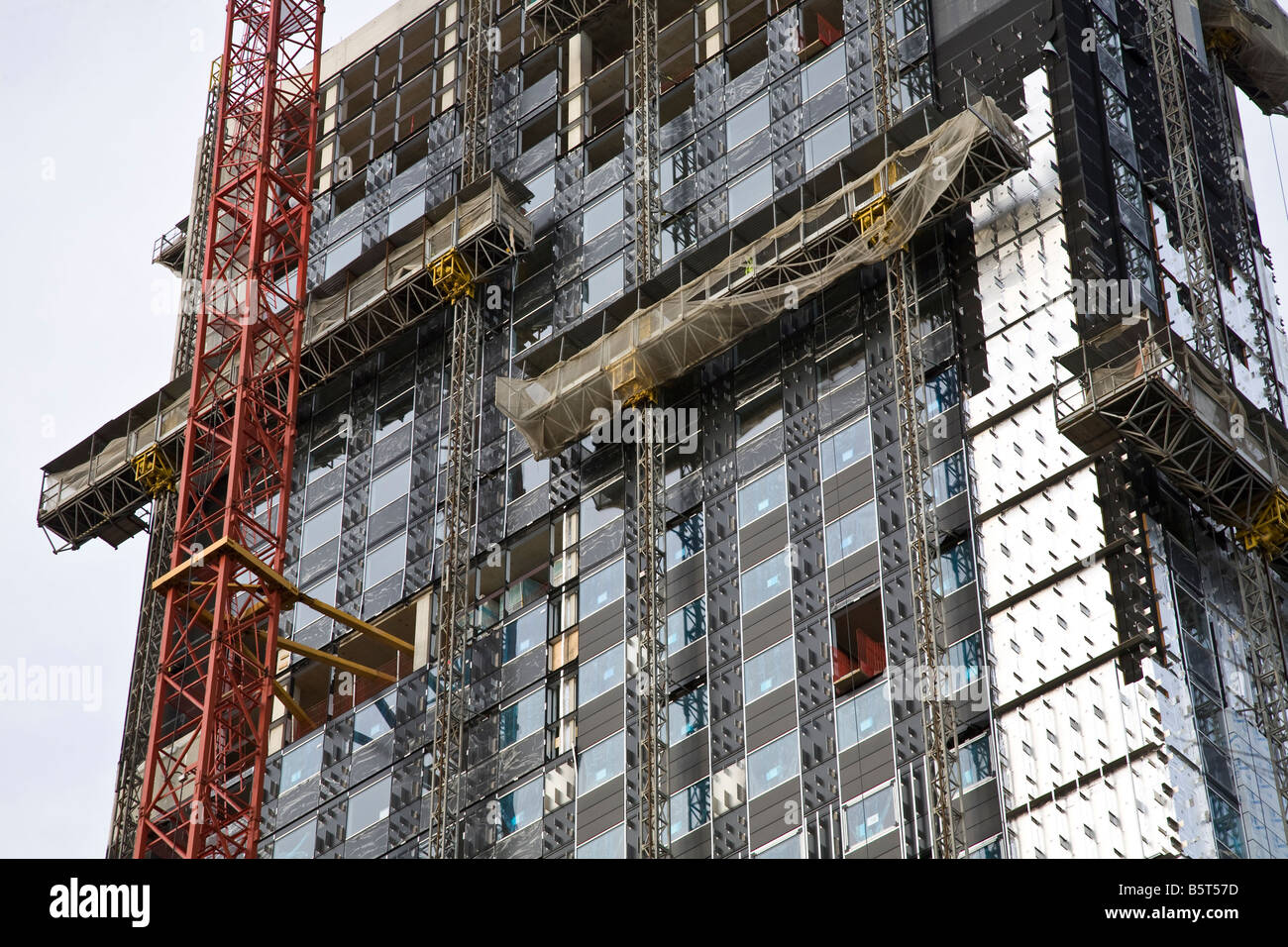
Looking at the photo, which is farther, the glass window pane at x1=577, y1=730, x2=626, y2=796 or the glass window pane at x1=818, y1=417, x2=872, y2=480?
the glass window pane at x1=577, y1=730, x2=626, y2=796

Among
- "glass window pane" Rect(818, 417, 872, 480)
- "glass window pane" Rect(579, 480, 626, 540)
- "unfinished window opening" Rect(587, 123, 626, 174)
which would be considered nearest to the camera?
"glass window pane" Rect(818, 417, 872, 480)

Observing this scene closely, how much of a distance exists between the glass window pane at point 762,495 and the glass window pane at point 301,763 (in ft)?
68.9

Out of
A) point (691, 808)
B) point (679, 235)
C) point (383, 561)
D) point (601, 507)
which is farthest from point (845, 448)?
point (383, 561)

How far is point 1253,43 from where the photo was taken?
9019 cm

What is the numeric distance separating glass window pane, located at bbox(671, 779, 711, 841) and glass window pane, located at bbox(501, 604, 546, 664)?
10.7m

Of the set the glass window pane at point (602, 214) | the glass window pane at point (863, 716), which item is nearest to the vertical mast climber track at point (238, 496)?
the glass window pane at point (602, 214)

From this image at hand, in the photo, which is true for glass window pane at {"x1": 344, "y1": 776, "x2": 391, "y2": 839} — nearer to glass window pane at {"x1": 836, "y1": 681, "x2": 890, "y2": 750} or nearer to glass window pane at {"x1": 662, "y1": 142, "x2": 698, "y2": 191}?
glass window pane at {"x1": 836, "y1": 681, "x2": 890, "y2": 750}

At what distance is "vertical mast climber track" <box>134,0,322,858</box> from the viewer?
7869 centimetres

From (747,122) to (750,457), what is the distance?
51.6ft

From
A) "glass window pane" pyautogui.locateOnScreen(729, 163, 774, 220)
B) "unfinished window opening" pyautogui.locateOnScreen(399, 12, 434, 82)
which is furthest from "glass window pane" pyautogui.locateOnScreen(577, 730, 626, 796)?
"unfinished window opening" pyautogui.locateOnScreen(399, 12, 434, 82)

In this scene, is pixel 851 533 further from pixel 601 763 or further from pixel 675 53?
pixel 675 53

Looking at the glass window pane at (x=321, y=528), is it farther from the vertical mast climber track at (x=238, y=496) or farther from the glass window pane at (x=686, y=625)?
the glass window pane at (x=686, y=625)
